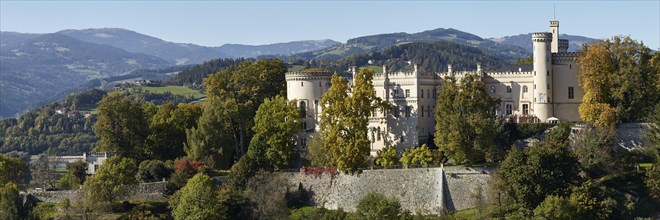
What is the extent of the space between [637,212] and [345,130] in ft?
75.4

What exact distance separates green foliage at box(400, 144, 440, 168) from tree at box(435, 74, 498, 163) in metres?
0.89

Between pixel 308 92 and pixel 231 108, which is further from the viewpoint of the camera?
pixel 308 92

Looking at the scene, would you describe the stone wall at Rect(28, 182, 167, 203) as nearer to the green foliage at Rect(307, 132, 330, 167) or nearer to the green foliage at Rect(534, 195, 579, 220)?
the green foliage at Rect(307, 132, 330, 167)

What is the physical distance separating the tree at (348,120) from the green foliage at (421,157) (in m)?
3.29

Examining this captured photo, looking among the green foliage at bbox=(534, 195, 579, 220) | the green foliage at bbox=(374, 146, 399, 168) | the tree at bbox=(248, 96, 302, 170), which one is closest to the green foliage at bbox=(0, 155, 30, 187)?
the tree at bbox=(248, 96, 302, 170)

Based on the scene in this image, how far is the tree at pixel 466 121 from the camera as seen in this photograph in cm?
6756

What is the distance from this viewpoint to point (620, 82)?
69.6 m

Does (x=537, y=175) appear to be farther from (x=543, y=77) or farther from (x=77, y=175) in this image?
(x=77, y=175)

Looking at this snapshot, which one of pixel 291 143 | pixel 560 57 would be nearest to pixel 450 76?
pixel 560 57

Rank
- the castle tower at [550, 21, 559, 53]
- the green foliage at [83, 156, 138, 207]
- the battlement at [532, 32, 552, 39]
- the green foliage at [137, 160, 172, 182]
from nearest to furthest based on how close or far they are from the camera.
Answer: the green foliage at [83, 156, 138, 207]
the battlement at [532, 32, 552, 39]
the green foliage at [137, 160, 172, 182]
the castle tower at [550, 21, 559, 53]

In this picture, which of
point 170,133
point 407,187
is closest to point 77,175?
point 170,133

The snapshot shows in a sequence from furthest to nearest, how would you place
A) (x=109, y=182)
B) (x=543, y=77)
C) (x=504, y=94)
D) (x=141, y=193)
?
(x=504, y=94), (x=543, y=77), (x=141, y=193), (x=109, y=182)

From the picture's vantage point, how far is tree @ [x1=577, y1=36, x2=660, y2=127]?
69.2 meters

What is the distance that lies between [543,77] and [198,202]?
1185 inches
